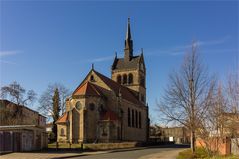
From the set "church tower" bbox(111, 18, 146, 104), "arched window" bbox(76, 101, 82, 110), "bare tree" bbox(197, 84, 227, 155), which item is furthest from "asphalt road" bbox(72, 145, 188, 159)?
"church tower" bbox(111, 18, 146, 104)

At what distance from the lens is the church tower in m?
77.4

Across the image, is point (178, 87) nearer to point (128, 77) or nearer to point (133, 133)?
point (133, 133)

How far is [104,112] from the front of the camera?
5744 centimetres

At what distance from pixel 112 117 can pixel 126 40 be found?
27708 millimetres

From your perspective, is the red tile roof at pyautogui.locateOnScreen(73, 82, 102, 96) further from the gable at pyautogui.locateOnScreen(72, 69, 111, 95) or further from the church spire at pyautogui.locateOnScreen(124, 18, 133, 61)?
the church spire at pyautogui.locateOnScreen(124, 18, 133, 61)

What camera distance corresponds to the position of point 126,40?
78.9m

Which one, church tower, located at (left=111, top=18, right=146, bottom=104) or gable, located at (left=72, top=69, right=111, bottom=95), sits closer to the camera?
gable, located at (left=72, top=69, right=111, bottom=95)

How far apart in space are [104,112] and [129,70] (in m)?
22.1

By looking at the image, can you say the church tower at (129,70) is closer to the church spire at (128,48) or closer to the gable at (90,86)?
the church spire at (128,48)

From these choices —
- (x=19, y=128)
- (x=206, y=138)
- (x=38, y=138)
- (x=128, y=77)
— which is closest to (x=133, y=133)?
(x=128, y=77)

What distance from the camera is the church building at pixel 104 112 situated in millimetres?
54781

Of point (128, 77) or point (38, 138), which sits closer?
point (38, 138)

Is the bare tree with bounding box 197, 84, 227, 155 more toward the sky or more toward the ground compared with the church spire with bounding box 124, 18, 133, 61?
more toward the ground

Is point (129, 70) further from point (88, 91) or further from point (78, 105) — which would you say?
point (78, 105)
